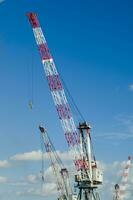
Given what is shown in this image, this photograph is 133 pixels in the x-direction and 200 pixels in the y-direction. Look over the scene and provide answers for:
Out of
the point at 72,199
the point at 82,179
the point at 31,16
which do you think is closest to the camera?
the point at 31,16

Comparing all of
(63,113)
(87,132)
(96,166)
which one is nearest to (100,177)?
(96,166)

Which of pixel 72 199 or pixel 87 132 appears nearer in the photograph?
pixel 87 132

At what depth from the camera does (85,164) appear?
181 m

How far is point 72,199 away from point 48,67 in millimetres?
55773

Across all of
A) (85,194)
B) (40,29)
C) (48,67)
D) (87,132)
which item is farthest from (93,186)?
(40,29)

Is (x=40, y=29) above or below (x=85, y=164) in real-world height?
above

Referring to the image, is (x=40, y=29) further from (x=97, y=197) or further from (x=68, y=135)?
(x=97, y=197)

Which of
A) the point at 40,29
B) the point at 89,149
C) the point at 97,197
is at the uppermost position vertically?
the point at 40,29

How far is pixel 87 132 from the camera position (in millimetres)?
181500

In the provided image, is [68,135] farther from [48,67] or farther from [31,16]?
[31,16]

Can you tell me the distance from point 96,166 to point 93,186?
6.83 m

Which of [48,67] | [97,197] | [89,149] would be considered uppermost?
[48,67]

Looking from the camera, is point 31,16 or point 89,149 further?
point 89,149

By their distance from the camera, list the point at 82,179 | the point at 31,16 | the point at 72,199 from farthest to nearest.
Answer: the point at 72,199
the point at 82,179
the point at 31,16
